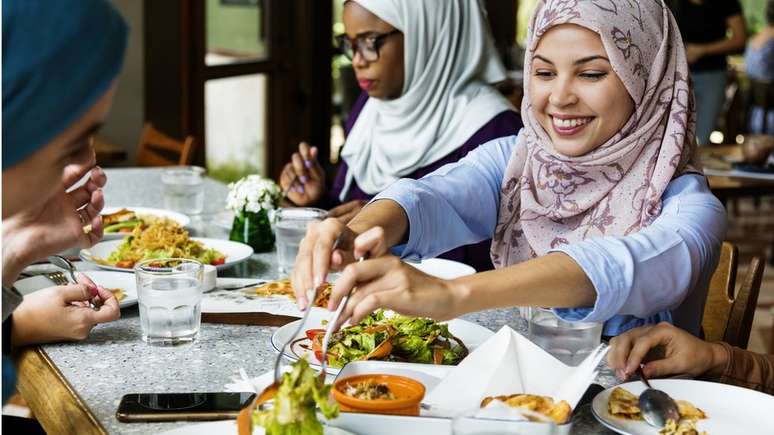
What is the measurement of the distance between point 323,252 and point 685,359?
21.7 inches

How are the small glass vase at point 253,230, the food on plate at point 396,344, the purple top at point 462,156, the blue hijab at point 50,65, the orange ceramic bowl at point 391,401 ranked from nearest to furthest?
the blue hijab at point 50,65
the orange ceramic bowl at point 391,401
the food on plate at point 396,344
the small glass vase at point 253,230
the purple top at point 462,156

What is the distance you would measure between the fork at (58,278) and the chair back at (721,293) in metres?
1.18

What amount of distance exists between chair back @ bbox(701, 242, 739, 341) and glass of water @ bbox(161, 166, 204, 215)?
4.24 feet

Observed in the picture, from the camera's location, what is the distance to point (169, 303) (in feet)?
5.22

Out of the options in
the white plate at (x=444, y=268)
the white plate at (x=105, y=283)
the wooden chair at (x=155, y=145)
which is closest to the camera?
the white plate at (x=105, y=283)

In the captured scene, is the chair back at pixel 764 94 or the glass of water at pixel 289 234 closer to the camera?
the glass of water at pixel 289 234

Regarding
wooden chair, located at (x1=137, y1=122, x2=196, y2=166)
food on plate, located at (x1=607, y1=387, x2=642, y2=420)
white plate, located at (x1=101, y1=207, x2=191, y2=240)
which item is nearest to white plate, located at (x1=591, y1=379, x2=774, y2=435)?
food on plate, located at (x1=607, y1=387, x2=642, y2=420)

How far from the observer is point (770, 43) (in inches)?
278

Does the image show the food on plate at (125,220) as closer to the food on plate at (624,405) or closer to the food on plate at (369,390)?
the food on plate at (369,390)

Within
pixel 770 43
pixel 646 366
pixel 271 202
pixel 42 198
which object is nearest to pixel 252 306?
pixel 271 202

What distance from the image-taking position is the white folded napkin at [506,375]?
128cm

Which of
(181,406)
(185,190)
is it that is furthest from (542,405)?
(185,190)

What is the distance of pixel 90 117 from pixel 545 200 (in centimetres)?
115

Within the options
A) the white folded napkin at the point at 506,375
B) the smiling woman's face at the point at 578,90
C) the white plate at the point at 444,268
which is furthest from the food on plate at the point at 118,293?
the smiling woman's face at the point at 578,90
